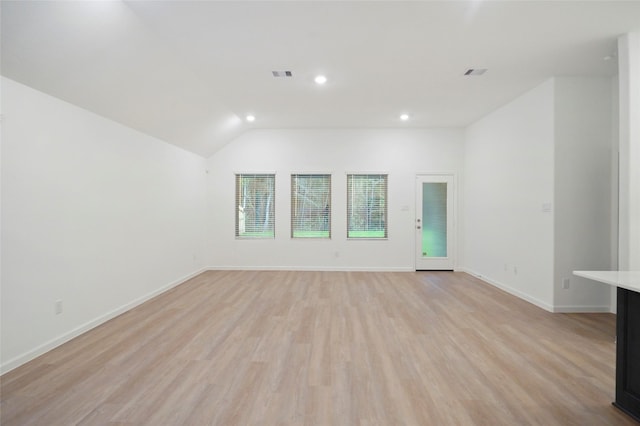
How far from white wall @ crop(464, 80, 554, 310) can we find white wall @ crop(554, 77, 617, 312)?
0.10m

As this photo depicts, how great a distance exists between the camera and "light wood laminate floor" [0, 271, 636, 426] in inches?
73.5

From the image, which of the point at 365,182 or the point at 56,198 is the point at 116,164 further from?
the point at 365,182

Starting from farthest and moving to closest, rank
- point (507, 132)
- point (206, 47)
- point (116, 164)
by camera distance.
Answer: point (507, 132) → point (116, 164) → point (206, 47)

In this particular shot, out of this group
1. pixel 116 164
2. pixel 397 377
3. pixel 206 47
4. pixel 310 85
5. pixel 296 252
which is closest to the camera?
pixel 397 377

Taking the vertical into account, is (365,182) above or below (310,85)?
below

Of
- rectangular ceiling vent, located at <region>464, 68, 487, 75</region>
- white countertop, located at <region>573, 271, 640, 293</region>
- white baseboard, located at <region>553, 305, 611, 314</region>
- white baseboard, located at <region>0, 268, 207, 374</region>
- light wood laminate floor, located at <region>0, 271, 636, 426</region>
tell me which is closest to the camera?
white countertop, located at <region>573, 271, 640, 293</region>

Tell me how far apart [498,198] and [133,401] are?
5.66m

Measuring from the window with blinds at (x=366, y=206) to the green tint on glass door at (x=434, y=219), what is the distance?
2.95ft

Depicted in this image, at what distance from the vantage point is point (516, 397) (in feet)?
6.66

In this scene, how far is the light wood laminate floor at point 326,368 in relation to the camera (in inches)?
73.5

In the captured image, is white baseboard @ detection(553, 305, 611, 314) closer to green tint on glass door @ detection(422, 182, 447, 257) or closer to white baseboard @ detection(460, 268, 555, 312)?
white baseboard @ detection(460, 268, 555, 312)

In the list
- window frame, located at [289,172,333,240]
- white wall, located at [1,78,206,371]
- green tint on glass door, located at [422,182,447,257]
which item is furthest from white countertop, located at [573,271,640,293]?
window frame, located at [289,172,333,240]

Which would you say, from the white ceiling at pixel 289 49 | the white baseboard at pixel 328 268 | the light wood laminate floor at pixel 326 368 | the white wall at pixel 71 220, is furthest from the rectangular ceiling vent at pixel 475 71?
the white wall at pixel 71 220

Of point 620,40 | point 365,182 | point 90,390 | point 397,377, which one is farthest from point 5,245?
point 620,40
